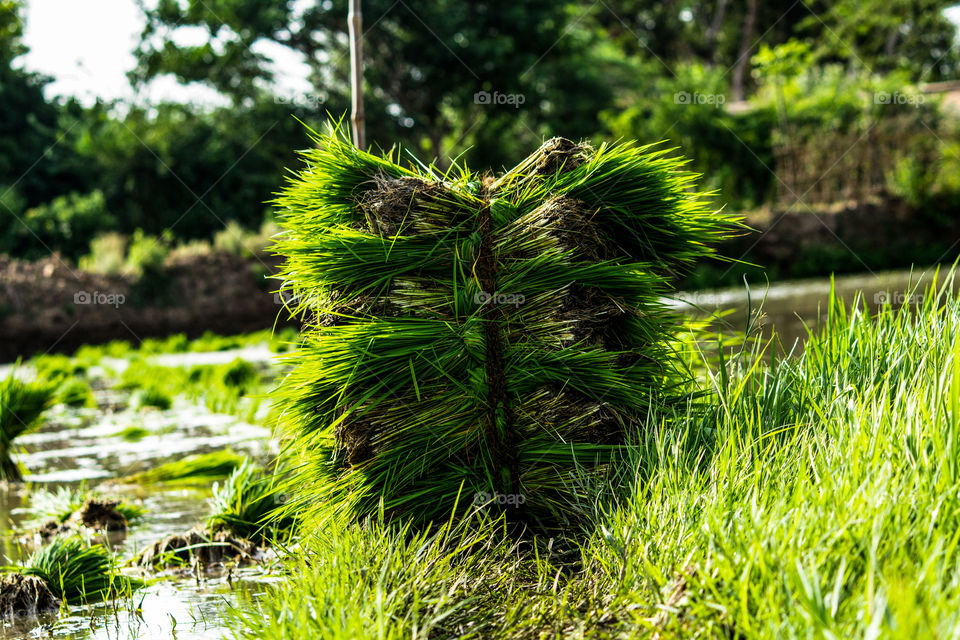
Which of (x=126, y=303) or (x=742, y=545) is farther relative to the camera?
(x=126, y=303)

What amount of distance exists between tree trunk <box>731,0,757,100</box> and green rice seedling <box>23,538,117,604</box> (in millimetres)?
35690

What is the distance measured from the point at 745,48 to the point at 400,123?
833 inches

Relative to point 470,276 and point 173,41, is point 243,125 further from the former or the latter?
point 470,276

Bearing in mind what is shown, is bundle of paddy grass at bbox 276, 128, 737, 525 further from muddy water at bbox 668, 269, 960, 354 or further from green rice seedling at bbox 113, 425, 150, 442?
muddy water at bbox 668, 269, 960, 354

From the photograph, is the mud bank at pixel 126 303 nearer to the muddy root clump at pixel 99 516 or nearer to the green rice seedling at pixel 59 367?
the green rice seedling at pixel 59 367

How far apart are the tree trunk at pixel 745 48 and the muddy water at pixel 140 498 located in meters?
32.4

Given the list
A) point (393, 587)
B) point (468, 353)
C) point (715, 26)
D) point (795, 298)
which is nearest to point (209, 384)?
point (468, 353)

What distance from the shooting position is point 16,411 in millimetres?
5371

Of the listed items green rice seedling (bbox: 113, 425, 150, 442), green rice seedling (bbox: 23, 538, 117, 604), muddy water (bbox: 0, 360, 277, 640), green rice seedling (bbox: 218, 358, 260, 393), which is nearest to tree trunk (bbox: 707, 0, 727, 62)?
muddy water (bbox: 0, 360, 277, 640)

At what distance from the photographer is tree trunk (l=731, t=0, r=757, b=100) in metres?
36.5

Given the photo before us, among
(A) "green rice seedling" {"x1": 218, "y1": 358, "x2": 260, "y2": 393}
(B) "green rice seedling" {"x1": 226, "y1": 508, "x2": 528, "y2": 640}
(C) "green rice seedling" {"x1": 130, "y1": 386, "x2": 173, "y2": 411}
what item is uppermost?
(B) "green rice seedling" {"x1": 226, "y1": 508, "x2": 528, "y2": 640}

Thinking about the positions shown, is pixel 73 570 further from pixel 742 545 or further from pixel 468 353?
pixel 742 545

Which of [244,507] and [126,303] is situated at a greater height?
[244,507]

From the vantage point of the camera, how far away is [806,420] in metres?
2.66
